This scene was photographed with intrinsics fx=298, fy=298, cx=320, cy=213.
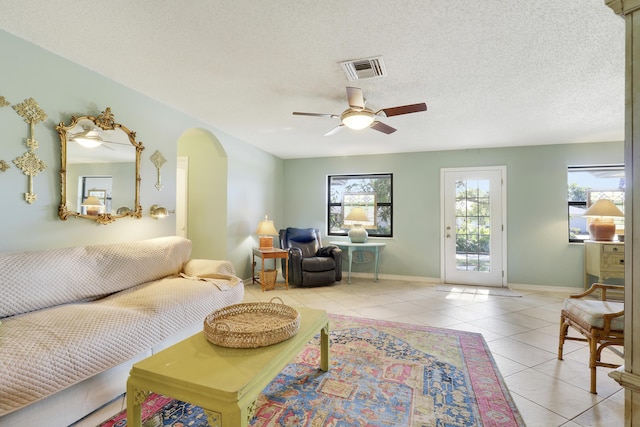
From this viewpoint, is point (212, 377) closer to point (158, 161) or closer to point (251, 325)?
point (251, 325)

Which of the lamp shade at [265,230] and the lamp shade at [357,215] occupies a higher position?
the lamp shade at [357,215]

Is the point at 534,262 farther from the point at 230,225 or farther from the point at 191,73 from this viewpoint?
the point at 191,73

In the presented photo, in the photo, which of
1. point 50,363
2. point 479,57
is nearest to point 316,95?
point 479,57

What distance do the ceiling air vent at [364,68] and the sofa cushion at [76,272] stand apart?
91.9 inches

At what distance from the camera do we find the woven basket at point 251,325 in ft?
4.88

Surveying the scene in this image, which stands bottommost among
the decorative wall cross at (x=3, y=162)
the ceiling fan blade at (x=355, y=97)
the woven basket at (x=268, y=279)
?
the woven basket at (x=268, y=279)

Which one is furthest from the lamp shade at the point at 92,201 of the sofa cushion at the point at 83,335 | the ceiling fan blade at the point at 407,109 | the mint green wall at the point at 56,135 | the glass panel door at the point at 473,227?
the glass panel door at the point at 473,227

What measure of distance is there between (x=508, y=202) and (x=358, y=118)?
356cm

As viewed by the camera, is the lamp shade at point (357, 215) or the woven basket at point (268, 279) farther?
the lamp shade at point (357, 215)

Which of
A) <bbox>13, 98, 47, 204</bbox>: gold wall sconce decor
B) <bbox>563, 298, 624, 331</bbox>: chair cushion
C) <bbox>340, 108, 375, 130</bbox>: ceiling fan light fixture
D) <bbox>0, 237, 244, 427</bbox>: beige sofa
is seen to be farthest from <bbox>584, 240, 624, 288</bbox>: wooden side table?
<bbox>13, 98, 47, 204</bbox>: gold wall sconce decor

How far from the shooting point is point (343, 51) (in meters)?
2.14

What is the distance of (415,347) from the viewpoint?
2.56 meters

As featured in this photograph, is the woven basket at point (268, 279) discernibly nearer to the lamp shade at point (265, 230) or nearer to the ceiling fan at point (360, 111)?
the lamp shade at point (265, 230)

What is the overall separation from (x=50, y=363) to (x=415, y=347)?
243 centimetres
